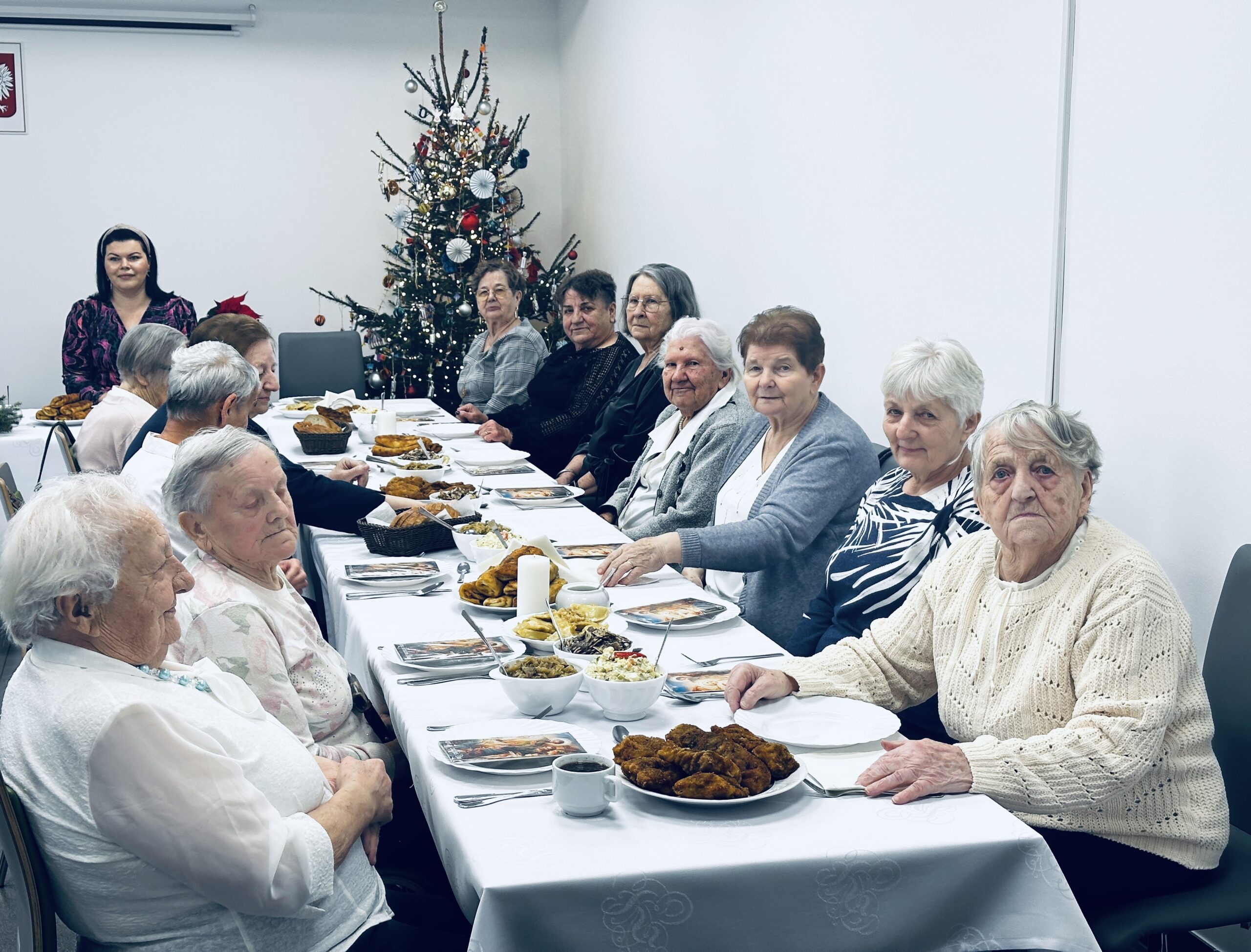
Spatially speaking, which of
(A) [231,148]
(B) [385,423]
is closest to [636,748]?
(B) [385,423]

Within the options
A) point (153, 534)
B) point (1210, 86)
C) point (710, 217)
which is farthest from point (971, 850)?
point (710, 217)

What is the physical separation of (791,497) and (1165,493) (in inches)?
32.2

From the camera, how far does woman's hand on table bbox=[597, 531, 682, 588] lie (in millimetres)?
2523

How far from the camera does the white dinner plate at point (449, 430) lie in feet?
16.1

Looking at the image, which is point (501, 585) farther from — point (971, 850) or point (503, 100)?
point (503, 100)

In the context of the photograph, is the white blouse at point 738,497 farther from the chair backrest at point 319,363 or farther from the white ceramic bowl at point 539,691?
the chair backrest at point 319,363

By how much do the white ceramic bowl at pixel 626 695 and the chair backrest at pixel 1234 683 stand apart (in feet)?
3.34

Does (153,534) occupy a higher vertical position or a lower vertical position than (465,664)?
higher

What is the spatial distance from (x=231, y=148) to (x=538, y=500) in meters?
5.30

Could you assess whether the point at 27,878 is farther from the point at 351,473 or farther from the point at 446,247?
the point at 446,247

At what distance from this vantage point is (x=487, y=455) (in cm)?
430

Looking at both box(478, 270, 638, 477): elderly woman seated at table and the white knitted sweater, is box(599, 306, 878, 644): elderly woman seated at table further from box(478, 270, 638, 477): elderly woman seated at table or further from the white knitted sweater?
box(478, 270, 638, 477): elderly woman seated at table

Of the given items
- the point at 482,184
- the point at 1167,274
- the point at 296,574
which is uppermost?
the point at 482,184

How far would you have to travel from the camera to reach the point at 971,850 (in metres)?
1.37
